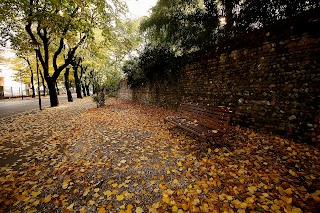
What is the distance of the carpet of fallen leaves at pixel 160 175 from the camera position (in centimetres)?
233

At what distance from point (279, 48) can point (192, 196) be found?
164 inches

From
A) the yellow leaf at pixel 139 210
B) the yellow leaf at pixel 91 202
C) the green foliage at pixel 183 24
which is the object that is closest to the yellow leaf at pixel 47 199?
the yellow leaf at pixel 91 202

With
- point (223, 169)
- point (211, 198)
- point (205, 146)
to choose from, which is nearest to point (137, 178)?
point (211, 198)

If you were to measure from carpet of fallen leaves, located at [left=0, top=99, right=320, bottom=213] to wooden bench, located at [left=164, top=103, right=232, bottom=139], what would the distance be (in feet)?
1.36

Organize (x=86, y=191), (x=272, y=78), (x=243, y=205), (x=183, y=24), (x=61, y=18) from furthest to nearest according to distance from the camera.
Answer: (x=183, y=24) → (x=61, y=18) → (x=272, y=78) → (x=86, y=191) → (x=243, y=205)

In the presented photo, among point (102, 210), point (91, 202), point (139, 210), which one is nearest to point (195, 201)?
point (139, 210)

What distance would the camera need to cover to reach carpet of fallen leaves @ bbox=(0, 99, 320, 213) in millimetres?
2326

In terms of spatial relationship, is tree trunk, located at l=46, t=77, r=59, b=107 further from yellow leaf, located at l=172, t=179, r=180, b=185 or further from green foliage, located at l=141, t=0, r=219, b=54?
yellow leaf, located at l=172, t=179, r=180, b=185

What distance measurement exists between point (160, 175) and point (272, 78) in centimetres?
385

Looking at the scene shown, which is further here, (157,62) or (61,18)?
(157,62)

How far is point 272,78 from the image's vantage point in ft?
14.0

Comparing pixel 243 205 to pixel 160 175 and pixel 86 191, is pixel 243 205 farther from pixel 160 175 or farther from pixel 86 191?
pixel 86 191

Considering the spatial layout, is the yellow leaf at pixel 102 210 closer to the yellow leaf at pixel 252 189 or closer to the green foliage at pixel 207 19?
the yellow leaf at pixel 252 189

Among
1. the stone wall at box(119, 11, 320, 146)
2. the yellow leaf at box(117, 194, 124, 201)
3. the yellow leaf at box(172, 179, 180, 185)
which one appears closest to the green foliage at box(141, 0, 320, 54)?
the stone wall at box(119, 11, 320, 146)
